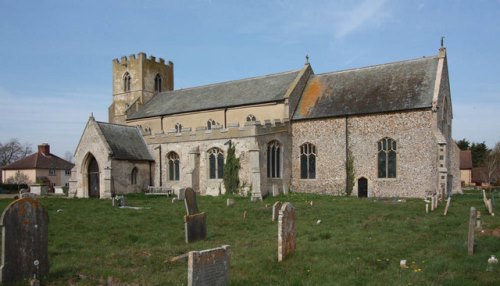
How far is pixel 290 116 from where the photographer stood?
34.1 m

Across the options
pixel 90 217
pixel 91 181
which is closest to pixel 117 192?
pixel 91 181

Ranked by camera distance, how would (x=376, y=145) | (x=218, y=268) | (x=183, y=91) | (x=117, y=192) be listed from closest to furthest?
1. (x=218, y=268)
2. (x=376, y=145)
3. (x=117, y=192)
4. (x=183, y=91)

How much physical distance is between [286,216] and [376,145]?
20641mm

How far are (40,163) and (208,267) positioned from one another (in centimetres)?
6215

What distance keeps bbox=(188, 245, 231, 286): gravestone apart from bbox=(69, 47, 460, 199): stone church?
20.5 metres

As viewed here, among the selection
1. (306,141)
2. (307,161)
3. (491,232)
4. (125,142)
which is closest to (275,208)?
(491,232)

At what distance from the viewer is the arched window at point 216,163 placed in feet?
107

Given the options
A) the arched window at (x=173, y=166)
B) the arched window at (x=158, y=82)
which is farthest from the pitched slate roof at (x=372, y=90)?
the arched window at (x=158, y=82)

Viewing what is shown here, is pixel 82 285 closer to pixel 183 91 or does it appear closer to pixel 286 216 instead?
pixel 286 216

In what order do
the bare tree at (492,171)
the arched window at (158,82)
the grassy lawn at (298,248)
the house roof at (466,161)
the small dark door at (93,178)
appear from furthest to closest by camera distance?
the house roof at (466,161) → the bare tree at (492,171) → the arched window at (158,82) → the small dark door at (93,178) → the grassy lawn at (298,248)

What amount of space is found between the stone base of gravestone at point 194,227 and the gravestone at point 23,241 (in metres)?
4.97

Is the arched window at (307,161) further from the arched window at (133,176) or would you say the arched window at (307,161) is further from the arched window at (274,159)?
the arched window at (133,176)

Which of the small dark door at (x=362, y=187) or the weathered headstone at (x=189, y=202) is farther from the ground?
the weathered headstone at (x=189, y=202)

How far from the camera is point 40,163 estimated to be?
62.8 m
